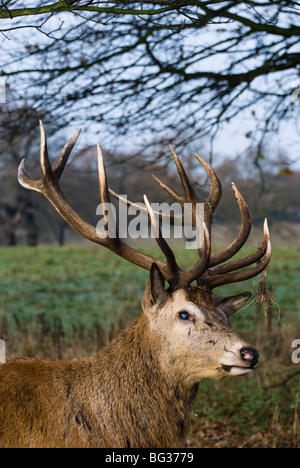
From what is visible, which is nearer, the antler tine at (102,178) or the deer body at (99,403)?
the deer body at (99,403)

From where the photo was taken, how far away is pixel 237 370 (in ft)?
10.0

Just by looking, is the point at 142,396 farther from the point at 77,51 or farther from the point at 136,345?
the point at 77,51

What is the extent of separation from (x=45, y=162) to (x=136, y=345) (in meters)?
1.33

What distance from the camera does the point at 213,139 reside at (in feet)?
19.5

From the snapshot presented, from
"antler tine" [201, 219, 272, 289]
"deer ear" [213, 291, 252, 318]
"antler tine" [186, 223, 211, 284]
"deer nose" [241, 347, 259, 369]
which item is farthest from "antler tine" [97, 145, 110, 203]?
"deer nose" [241, 347, 259, 369]

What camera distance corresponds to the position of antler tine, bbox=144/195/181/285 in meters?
3.22

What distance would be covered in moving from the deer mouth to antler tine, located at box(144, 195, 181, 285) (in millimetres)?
638

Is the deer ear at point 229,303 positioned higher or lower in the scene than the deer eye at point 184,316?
higher

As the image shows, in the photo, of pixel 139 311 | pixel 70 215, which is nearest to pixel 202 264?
pixel 70 215

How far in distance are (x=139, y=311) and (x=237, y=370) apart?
6798 millimetres

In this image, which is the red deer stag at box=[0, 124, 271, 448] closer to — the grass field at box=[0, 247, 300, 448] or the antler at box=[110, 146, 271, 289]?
the antler at box=[110, 146, 271, 289]

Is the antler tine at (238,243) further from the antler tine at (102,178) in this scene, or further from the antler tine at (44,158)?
the antler tine at (44,158)

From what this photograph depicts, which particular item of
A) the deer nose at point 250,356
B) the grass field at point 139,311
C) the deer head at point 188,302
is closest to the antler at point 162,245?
the deer head at point 188,302

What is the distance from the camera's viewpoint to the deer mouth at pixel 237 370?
3.01 m
